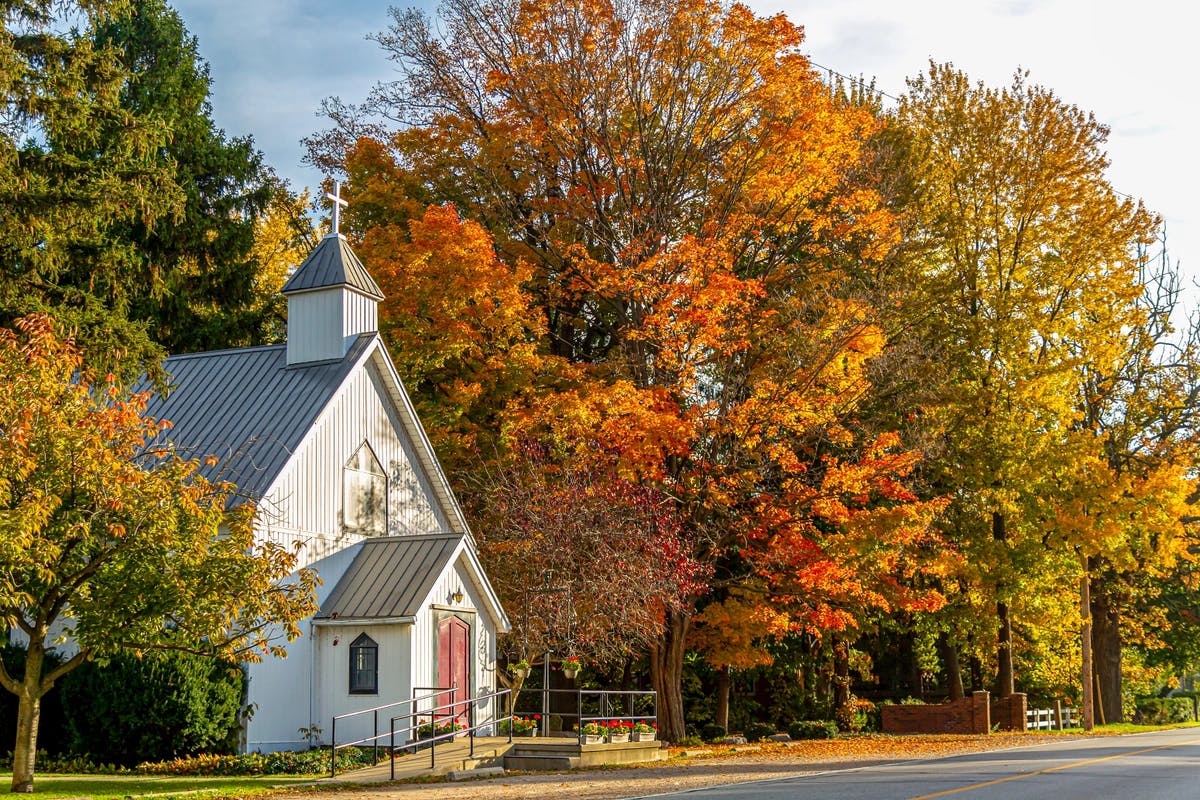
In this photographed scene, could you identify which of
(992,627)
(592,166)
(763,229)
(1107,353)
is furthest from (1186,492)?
(592,166)

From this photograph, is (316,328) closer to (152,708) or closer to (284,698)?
(284,698)

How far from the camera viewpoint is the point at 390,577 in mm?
23969

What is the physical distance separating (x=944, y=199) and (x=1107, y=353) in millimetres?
6269

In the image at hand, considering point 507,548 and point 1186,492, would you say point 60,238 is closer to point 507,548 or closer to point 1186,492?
point 507,548

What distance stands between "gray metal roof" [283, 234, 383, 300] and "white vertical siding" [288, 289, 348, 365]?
0.23 m

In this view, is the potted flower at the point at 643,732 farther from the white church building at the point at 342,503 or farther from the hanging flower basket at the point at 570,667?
the white church building at the point at 342,503

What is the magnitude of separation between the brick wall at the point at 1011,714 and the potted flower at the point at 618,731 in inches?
616

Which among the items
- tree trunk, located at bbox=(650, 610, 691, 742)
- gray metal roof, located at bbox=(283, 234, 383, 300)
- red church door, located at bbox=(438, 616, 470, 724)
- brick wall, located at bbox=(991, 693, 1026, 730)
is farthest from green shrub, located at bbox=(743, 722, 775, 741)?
gray metal roof, located at bbox=(283, 234, 383, 300)

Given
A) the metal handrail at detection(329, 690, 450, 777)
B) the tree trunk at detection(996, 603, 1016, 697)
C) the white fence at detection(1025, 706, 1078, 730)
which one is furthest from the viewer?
the white fence at detection(1025, 706, 1078, 730)

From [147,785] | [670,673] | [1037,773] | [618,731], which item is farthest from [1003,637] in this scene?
[147,785]

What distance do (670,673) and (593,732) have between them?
6.66m

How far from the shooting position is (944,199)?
3397cm

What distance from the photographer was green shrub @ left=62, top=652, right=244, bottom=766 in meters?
21.2

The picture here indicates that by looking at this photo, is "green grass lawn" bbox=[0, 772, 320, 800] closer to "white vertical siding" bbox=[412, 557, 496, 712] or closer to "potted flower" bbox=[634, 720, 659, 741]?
"white vertical siding" bbox=[412, 557, 496, 712]
